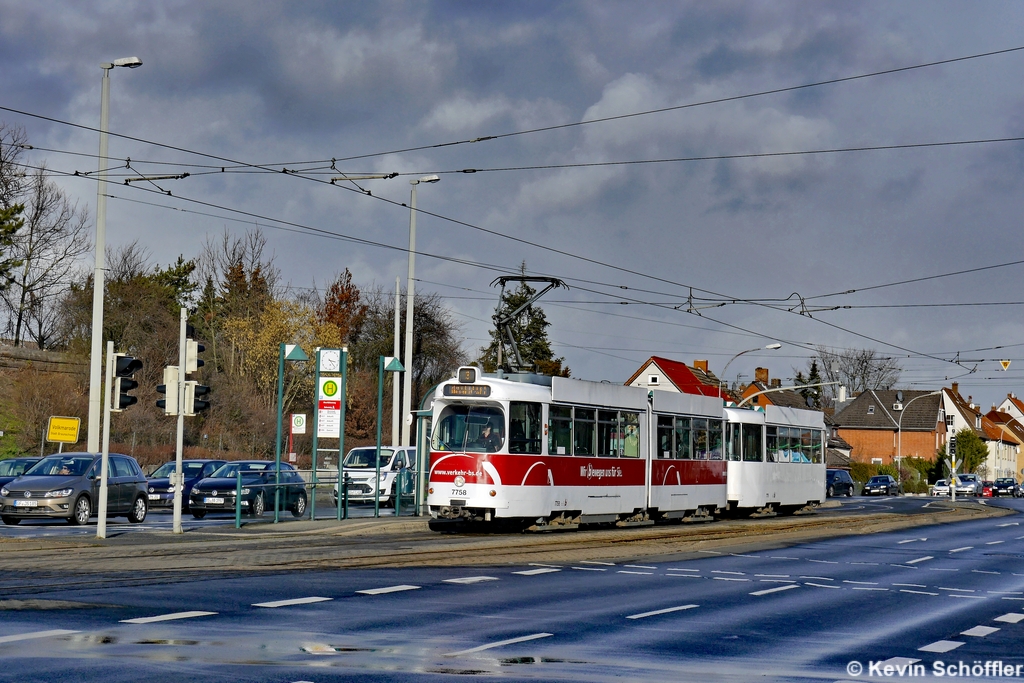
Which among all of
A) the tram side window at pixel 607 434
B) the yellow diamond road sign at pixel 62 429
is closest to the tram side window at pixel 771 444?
the tram side window at pixel 607 434

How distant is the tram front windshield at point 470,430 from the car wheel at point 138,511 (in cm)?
695

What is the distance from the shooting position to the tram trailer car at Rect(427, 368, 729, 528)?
23.8m

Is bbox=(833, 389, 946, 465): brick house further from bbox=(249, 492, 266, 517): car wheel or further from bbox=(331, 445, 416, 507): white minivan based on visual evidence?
bbox=(249, 492, 266, 517): car wheel

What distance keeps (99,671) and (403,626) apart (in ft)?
11.2

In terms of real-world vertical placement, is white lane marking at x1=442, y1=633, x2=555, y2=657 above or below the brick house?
below

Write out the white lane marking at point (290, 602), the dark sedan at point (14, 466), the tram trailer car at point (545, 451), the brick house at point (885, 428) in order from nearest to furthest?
the white lane marking at point (290, 602), the tram trailer car at point (545, 451), the dark sedan at point (14, 466), the brick house at point (885, 428)

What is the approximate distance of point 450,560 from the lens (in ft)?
59.3

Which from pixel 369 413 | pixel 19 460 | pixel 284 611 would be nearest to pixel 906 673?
pixel 284 611

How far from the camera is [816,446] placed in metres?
40.3

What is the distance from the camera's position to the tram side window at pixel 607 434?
86.9 ft

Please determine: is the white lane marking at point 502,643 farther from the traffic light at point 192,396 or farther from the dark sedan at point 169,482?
the dark sedan at point 169,482

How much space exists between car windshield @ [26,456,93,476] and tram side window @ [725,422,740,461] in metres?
16.5

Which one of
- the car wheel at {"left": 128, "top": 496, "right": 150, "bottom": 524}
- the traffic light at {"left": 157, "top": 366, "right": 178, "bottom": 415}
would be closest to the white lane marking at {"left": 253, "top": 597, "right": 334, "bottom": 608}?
the traffic light at {"left": 157, "top": 366, "right": 178, "bottom": 415}

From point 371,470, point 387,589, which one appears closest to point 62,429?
point 371,470
